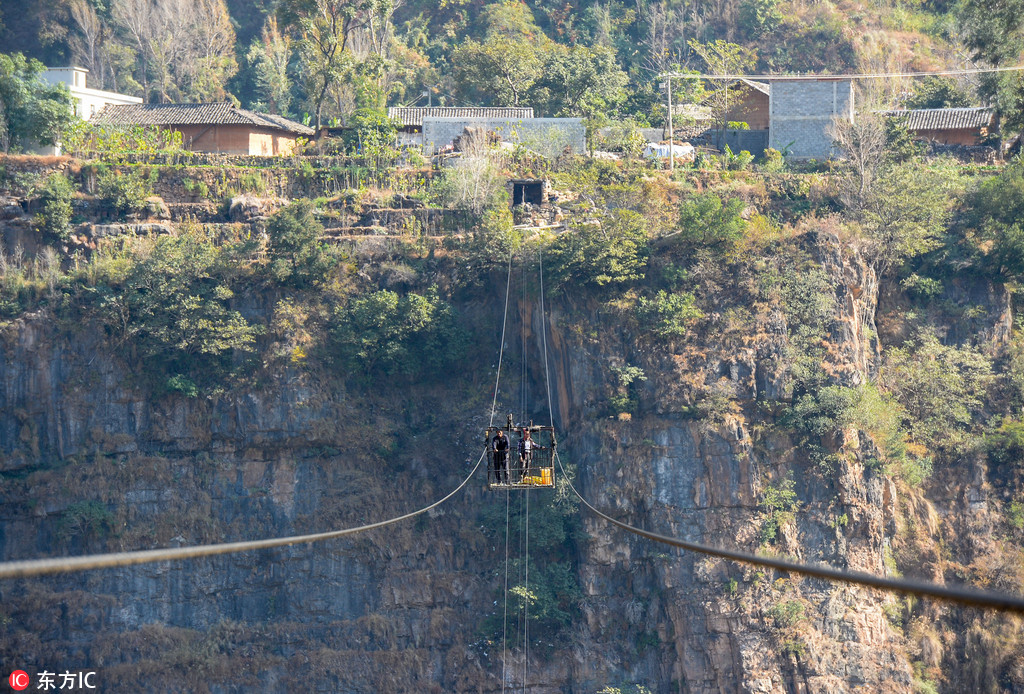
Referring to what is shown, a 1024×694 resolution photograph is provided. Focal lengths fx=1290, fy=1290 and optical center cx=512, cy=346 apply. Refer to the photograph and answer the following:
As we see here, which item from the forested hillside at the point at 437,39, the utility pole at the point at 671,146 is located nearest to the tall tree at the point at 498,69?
the forested hillside at the point at 437,39

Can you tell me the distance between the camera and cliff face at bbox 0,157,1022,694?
113ft

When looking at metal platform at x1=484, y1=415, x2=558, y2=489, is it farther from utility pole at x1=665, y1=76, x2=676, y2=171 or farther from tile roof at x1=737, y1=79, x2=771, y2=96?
tile roof at x1=737, y1=79, x2=771, y2=96

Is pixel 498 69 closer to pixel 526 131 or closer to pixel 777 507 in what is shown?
pixel 526 131

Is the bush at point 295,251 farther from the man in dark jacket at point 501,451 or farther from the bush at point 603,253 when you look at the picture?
the man in dark jacket at point 501,451

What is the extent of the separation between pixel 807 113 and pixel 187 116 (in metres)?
21.7

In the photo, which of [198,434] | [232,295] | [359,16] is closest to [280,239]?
[232,295]

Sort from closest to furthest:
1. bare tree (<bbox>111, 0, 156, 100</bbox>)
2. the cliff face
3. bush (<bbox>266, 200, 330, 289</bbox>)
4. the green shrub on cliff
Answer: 1. the cliff face
2. the green shrub on cliff
3. bush (<bbox>266, 200, 330, 289</bbox>)
4. bare tree (<bbox>111, 0, 156, 100</bbox>)

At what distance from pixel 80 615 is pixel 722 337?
782 inches

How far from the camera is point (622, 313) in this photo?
121ft

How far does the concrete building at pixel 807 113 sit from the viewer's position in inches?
1751

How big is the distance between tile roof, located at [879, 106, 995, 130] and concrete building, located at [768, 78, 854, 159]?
1.65 metres

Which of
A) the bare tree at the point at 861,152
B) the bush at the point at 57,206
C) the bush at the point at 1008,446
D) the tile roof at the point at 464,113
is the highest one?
the tile roof at the point at 464,113

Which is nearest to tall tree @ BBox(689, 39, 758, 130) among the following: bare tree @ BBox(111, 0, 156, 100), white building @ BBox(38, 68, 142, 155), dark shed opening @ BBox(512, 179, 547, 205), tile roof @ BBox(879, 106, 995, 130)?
tile roof @ BBox(879, 106, 995, 130)

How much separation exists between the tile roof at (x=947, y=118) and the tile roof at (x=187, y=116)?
2124 cm
